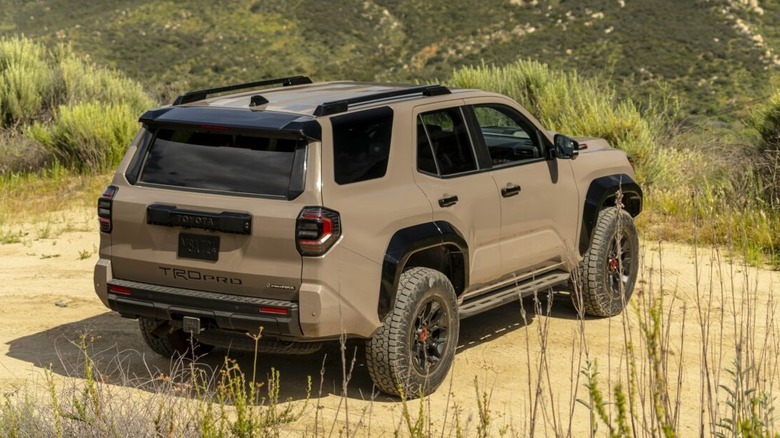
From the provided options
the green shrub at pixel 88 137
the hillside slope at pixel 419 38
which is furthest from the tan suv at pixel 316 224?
the hillside slope at pixel 419 38

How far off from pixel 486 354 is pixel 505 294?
0.47 meters

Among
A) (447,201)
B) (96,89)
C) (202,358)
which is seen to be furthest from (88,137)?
(447,201)

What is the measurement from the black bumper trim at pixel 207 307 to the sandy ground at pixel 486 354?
0.31m

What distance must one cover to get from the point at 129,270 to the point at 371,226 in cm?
145

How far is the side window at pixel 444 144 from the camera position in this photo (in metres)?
7.39

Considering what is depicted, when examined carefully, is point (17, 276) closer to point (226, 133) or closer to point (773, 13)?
point (226, 133)

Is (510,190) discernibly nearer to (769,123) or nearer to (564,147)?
(564,147)

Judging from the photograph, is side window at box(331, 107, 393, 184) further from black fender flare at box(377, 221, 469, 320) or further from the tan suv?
black fender flare at box(377, 221, 469, 320)

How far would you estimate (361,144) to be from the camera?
6.91 meters

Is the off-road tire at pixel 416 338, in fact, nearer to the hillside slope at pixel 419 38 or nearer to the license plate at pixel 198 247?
the license plate at pixel 198 247

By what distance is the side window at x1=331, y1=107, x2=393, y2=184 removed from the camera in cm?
673

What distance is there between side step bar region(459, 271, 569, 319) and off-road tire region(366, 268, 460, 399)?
0.31 m

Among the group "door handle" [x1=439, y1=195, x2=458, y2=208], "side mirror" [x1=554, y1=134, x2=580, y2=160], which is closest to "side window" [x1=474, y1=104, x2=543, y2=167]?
"side mirror" [x1=554, y1=134, x2=580, y2=160]

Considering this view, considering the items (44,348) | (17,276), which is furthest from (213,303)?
(17,276)
